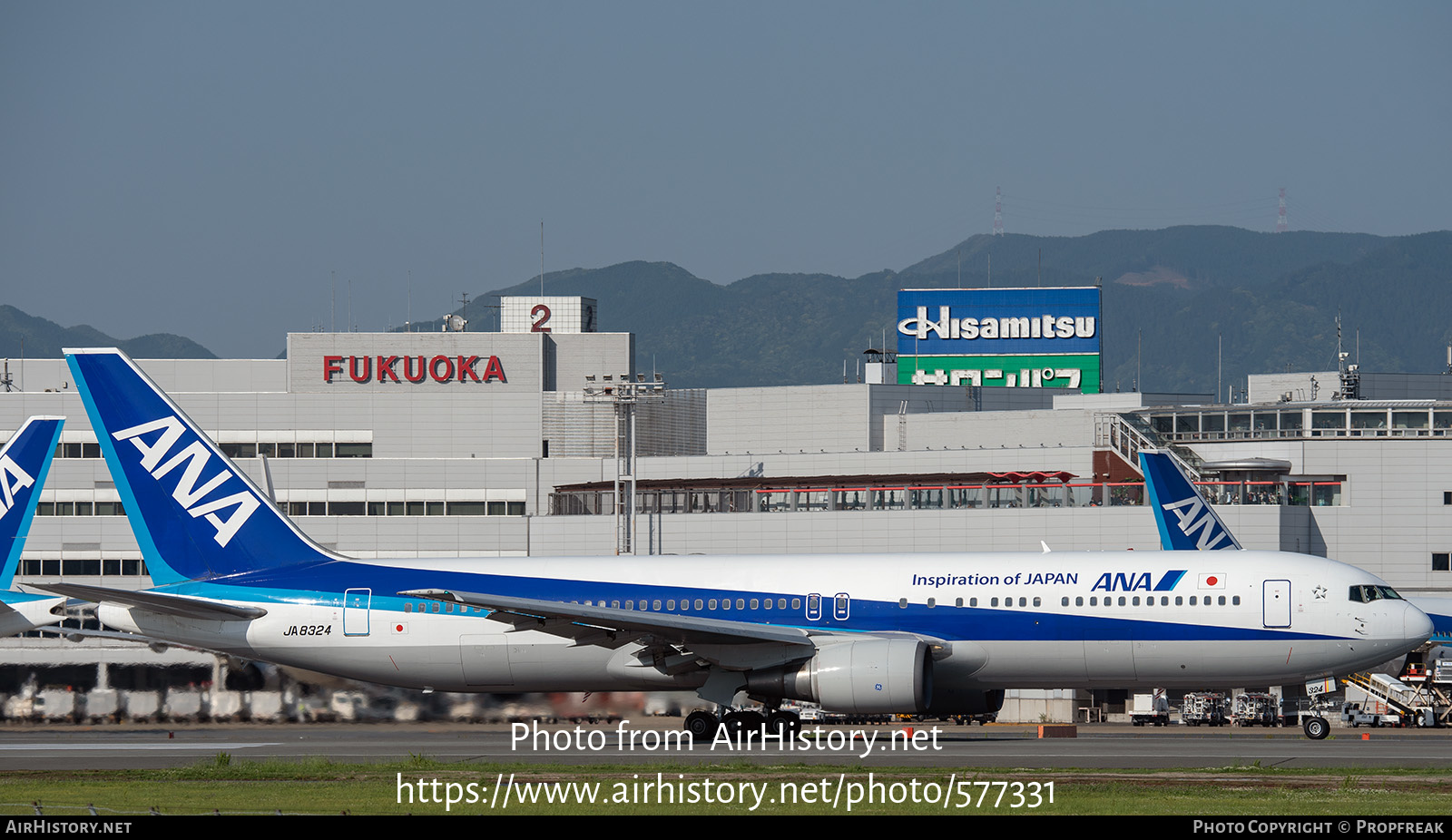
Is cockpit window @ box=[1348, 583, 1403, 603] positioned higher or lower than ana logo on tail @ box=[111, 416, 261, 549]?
lower

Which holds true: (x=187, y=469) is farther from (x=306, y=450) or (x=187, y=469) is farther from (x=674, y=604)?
(x=306, y=450)

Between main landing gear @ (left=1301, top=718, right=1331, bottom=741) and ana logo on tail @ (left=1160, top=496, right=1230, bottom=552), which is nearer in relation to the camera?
main landing gear @ (left=1301, top=718, right=1331, bottom=741)

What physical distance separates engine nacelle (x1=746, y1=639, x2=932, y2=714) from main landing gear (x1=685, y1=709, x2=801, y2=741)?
1474 mm

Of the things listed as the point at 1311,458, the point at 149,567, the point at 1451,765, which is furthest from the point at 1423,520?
the point at 149,567

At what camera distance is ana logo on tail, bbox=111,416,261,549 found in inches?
1603

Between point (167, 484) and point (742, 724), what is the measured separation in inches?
596

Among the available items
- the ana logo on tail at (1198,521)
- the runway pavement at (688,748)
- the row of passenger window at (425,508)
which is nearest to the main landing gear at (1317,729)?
the runway pavement at (688,748)

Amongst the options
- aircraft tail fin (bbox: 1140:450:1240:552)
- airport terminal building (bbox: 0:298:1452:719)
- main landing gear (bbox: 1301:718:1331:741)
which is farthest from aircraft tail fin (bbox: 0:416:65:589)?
aircraft tail fin (bbox: 1140:450:1240:552)

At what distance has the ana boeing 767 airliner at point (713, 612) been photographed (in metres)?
36.6

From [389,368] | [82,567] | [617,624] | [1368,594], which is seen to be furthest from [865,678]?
[389,368]

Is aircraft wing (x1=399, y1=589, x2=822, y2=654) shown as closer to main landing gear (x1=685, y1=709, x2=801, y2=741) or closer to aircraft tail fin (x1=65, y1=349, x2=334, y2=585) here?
main landing gear (x1=685, y1=709, x2=801, y2=741)

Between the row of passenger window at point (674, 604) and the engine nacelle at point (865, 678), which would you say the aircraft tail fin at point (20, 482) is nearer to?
the row of passenger window at point (674, 604)

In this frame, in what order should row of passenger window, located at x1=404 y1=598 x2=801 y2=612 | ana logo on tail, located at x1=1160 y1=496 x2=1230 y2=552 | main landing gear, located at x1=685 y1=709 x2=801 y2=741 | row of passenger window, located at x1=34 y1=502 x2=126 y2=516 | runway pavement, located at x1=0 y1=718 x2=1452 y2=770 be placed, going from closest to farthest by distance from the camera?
runway pavement, located at x1=0 y1=718 x2=1452 y2=770 → main landing gear, located at x1=685 y1=709 x2=801 y2=741 → row of passenger window, located at x1=404 y1=598 x2=801 y2=612 → ana logo on tail, located at x1=1160 y1=496 x2=1230 y2=552 → row of passenger window, located at x1=34 y1=502 x2=126 y2=516

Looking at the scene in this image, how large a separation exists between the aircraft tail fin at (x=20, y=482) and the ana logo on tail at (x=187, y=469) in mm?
4209
